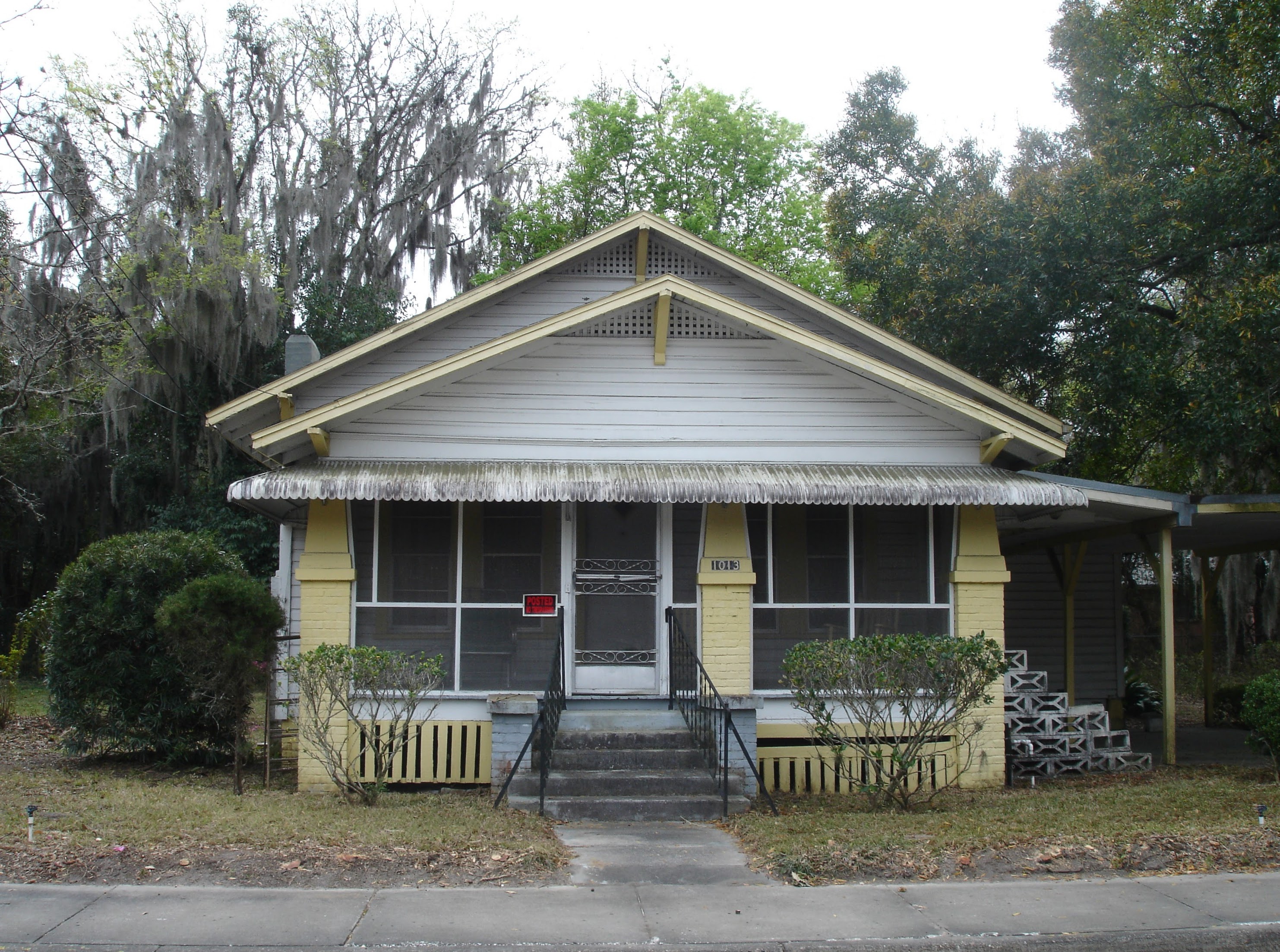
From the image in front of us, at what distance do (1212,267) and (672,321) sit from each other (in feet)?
35.0

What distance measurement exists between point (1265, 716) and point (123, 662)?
1143 cm

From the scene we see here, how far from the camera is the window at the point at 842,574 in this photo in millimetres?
11359

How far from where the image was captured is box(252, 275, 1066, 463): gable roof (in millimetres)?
10633

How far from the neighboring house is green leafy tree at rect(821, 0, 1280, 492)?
4954 millimetres

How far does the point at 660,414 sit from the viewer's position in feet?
37.1

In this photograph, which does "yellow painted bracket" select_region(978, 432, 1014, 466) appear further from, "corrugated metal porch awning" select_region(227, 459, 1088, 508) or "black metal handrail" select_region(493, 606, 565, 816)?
"black metal handrail" select_region(493, 606, 565, 816)

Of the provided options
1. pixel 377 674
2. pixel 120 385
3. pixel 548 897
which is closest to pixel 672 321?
pixel 377 674

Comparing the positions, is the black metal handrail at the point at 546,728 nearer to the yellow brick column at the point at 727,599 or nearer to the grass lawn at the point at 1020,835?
the yellow brick column at the point at 727,599

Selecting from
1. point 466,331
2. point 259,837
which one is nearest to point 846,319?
point 466,331

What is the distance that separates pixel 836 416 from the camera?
37.5ft

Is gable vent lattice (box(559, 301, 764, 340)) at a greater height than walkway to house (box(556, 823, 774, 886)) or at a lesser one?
greater

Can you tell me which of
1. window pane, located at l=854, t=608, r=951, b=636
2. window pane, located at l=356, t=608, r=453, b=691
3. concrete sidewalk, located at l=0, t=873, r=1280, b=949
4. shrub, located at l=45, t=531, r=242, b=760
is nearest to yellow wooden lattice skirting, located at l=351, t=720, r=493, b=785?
window pane, located at l=356, t=608, r=453, b=691

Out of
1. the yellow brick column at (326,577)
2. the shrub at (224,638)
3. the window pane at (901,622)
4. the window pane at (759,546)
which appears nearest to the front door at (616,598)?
the window pane at (759,546)

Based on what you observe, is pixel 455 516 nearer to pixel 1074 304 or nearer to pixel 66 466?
pixel 1074 304
